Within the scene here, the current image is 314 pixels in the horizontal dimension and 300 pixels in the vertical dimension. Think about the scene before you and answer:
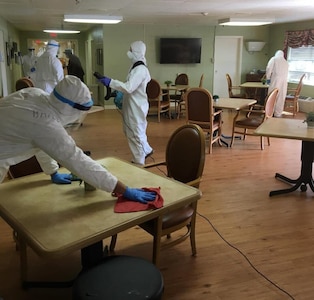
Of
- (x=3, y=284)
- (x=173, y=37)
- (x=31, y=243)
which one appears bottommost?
(x=3, y=284)

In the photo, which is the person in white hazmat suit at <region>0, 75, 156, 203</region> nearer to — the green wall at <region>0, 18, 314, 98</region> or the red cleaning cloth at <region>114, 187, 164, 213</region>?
the red cleaning cloth at <region>114, 187, 164, 213</region>

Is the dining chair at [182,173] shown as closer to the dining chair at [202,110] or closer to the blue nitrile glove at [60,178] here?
the blue nitrile glove at [60,178]

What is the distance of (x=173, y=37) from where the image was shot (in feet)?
30.8

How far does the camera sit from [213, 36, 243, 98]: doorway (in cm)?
980

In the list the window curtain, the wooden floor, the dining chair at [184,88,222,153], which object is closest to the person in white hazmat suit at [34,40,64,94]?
the dining chair at [184,88,222,153]

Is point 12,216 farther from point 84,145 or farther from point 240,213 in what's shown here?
point 84,145

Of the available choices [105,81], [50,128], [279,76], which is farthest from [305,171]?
[279,76]

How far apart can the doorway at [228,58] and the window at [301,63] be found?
134 centimetres

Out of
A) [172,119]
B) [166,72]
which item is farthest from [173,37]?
[172,119]

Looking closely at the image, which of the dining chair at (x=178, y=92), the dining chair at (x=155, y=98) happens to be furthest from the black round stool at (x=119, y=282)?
the dining chair at (x=178, y=92)

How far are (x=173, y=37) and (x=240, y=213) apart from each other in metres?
7.14

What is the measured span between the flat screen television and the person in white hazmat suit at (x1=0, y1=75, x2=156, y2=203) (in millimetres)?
7876

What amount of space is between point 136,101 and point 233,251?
2.16 metres

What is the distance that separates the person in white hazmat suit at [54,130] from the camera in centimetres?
165
